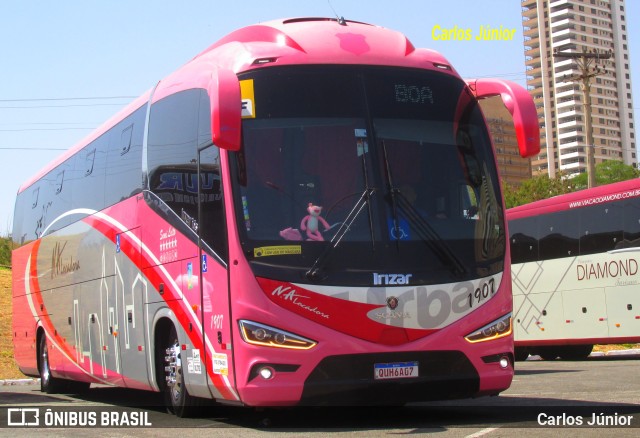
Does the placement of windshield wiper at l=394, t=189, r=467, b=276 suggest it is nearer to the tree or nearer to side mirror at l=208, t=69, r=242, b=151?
side mirror at l=208, t=69, r=242, b=151

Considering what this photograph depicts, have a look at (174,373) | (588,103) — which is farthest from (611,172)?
(174,373)

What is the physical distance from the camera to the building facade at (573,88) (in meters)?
186

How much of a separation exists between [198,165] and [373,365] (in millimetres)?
2872

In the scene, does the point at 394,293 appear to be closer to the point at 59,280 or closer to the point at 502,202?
the point at 502,202

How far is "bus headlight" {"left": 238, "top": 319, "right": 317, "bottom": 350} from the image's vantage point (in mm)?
9766

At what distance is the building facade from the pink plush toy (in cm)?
17748

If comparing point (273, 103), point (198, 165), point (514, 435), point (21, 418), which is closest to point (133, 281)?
point (21, 418)

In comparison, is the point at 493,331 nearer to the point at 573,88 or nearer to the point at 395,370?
the point at 395,370

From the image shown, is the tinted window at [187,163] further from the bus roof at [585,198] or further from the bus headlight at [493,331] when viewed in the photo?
the bus roof at [585,198]

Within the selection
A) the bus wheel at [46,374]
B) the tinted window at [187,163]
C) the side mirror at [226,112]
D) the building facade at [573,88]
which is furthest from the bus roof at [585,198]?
the building facade at [573,88]

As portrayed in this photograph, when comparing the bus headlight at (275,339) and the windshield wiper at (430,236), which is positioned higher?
the windshield wiper at (430,236)

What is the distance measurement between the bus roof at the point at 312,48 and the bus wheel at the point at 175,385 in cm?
291

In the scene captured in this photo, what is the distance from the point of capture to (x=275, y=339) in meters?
9.79

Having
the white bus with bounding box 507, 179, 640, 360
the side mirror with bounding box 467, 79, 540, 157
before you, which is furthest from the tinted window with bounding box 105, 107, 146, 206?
the white bus with bounding box 507, 179, 640, 360
